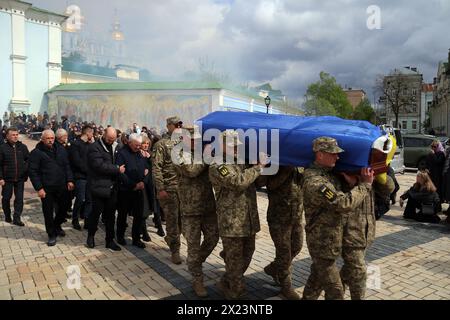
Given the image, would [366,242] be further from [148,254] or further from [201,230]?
[148,254]

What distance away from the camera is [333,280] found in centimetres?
335

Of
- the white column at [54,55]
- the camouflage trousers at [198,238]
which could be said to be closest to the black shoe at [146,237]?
the camouflage trousers at [198,238]

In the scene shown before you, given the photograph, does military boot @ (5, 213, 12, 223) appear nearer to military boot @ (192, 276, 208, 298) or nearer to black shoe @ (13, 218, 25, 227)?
black shoe @ (13, 218, 25, 227)

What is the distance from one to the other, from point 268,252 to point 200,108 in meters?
17.4

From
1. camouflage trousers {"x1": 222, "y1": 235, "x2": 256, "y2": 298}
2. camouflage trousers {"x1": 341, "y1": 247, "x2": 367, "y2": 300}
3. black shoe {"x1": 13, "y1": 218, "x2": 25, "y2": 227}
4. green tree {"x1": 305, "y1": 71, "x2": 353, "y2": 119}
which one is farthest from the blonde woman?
green tree {"x1": 305, "y1": 71, "x2": 353, "y2": 119}

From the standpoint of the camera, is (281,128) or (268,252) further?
(268,252)

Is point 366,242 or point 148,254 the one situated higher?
point 366,242

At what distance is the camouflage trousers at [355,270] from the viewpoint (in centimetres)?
345

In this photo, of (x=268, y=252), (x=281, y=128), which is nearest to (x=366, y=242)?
(x=281, y=128)

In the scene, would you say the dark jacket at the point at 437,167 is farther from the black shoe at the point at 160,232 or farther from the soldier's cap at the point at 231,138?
the soldier's cap at the point at 231,138

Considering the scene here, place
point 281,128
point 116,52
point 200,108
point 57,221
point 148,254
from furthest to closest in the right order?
point 116,52
point 200,108
point 57,221
point 148,254
point 281,128

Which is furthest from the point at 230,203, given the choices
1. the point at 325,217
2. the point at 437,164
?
the point at 437,164

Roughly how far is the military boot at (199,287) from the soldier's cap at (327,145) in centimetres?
196

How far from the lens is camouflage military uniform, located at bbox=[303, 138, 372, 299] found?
10.5ft
